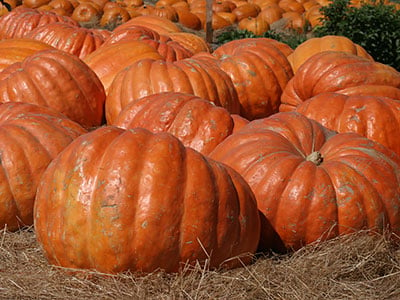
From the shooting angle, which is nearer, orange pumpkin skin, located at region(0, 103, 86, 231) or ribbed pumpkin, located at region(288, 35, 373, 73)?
orange pumpkin skin, located at region(0, 103, 86, 231)

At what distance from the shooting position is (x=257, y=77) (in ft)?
17.1

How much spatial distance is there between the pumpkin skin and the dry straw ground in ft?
0.27

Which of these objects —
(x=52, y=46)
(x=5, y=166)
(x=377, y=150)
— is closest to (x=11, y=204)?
(x=5, y=166)

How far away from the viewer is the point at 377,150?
3.05 metres

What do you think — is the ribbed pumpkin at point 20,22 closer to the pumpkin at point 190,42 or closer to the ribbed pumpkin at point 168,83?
the pumpkin at point 190,42

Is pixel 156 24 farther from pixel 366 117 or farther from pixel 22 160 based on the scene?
pixel 22 160

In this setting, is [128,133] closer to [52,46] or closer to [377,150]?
[377,150]

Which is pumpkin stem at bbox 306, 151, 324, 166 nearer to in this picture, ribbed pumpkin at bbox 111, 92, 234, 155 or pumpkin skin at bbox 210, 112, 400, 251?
pumpkin skin at bbox 210, 112, 400, 251

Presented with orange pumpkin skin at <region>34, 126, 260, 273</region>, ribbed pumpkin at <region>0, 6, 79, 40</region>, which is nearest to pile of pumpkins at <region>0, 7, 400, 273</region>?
orange pumpkin skin at <region>34, 126, 260, 273</region>

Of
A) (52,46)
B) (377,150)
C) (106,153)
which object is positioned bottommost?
(52,46)

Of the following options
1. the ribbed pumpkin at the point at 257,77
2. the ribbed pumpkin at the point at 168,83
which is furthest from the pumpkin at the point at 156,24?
the ribbed pumpkin at the point at 168,83

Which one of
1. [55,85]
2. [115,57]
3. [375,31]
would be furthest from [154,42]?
[375,31]

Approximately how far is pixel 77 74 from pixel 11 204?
1.80 meters

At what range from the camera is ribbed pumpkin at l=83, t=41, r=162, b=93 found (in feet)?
17.4
